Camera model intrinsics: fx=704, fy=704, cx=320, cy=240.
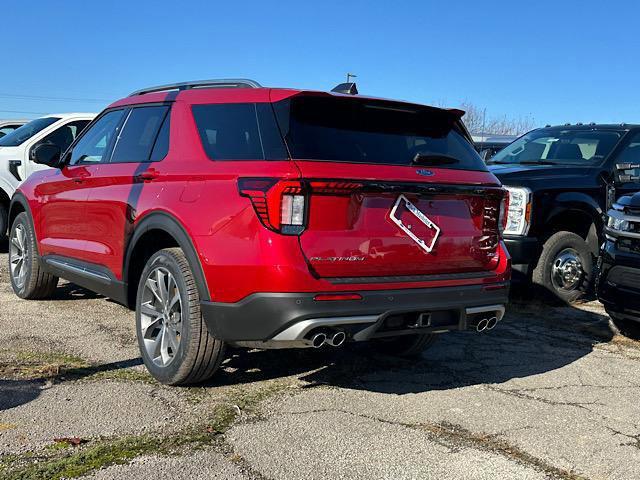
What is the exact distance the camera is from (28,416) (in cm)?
366

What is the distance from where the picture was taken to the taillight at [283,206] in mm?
3561

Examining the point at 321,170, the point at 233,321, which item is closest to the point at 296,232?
the point at 321,170

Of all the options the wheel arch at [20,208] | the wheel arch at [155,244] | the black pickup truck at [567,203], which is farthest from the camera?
the black pickup truck at [567,203]

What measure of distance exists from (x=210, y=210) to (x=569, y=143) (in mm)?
5710

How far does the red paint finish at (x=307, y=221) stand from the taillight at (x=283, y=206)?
14 millimetres

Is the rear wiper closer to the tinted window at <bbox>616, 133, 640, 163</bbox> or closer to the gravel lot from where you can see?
the gravel lot

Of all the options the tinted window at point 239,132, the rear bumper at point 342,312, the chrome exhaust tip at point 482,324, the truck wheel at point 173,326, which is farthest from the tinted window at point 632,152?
the truck wheel at point 173,326

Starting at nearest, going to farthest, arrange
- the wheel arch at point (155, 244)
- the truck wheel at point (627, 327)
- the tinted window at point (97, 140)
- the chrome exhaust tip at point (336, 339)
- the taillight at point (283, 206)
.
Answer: the taillight at point (283, 206) → the chrome exhaust tip at point (336, 339) → the wheel arch at point (155, 244) → the tinted window at point (97, 140) → the truck wheel at point (627, 327)

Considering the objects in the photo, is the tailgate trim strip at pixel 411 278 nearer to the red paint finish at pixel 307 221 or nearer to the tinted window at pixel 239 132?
the red paint finish at pixel 307 221

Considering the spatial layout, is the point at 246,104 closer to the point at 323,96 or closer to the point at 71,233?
the point at 323,96

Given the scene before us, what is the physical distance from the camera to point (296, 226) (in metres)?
3.58

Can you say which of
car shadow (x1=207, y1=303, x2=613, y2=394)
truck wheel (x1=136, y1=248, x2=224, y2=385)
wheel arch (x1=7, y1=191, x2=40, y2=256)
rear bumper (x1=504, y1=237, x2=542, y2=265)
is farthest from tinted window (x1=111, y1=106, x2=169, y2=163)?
rear bumper (x1=504, y1=237, x2=542, y2=265)

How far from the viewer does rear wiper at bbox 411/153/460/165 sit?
4102mm

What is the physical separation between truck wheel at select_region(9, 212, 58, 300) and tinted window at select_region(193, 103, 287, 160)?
2946mm
